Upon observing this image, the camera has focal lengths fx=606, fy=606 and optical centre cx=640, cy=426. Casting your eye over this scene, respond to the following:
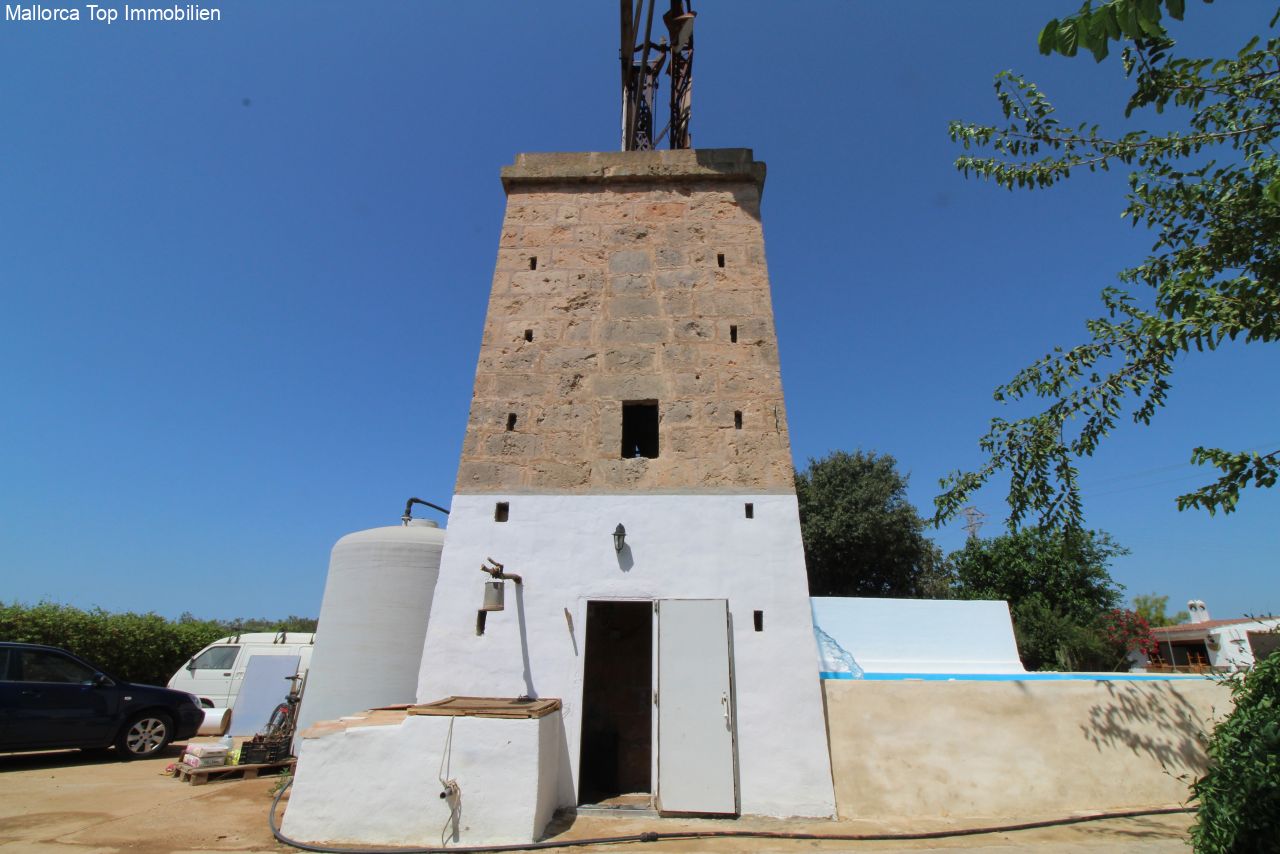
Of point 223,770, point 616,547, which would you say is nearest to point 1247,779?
point 616,547

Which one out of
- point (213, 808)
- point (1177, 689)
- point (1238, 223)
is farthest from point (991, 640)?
point (213, 808)

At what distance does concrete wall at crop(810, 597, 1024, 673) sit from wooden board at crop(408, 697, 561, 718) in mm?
5460

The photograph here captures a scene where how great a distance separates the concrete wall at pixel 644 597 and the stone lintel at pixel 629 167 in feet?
15.2

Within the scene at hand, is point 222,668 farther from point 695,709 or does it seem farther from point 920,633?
point 920,633

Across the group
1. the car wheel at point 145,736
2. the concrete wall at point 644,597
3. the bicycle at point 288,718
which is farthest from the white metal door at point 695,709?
the car wheel at point 145,736

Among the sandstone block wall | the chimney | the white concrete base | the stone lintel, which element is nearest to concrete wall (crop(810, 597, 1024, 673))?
the sandstone block wall

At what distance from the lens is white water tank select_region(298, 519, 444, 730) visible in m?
7.66

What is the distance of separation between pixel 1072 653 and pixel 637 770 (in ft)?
55.8

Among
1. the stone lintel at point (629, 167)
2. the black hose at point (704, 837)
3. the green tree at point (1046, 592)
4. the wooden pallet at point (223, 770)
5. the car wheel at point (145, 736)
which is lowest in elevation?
the black hose at point (704, 837)

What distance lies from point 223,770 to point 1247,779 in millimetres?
9039

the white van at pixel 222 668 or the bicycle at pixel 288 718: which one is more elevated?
the white van at pixel 222 668

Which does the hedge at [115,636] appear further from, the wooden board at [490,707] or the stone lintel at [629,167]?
the stone lintel at [629,167]

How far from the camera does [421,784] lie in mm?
4969

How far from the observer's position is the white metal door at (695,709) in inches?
224
